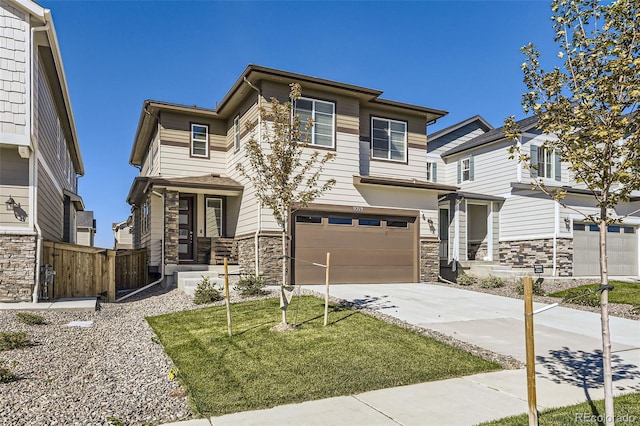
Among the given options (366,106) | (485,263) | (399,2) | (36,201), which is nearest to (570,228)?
(485,263)

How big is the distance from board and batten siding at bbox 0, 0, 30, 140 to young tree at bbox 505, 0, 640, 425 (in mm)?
10143

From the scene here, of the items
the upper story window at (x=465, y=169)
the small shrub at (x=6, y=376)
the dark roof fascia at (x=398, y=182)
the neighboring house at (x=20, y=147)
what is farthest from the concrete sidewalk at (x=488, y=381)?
the upper story window at (x=465, y=169)

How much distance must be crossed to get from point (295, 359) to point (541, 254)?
15133mm

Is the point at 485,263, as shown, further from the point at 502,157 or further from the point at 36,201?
the point at 36,201

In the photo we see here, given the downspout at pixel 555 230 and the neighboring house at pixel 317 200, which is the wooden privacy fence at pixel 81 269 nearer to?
the neighboring house at pixel 317 200

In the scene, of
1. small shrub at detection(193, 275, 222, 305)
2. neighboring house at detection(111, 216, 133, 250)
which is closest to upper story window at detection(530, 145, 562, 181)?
small shrub at detection(193, 275, 222, 305)

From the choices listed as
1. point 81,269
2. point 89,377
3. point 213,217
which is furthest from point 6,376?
point 213,217

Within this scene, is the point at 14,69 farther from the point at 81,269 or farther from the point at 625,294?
the point at 625,294

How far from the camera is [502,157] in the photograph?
19016 millimetres

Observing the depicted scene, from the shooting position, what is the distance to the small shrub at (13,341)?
6387 millimetres

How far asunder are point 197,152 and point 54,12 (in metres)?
5.96

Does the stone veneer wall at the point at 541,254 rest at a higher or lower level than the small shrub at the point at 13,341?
higher

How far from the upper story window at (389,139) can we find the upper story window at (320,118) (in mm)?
1987

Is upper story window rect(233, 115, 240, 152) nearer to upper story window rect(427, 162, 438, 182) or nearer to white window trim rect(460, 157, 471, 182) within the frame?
upper story window rect(427, 162, 438, 182)
